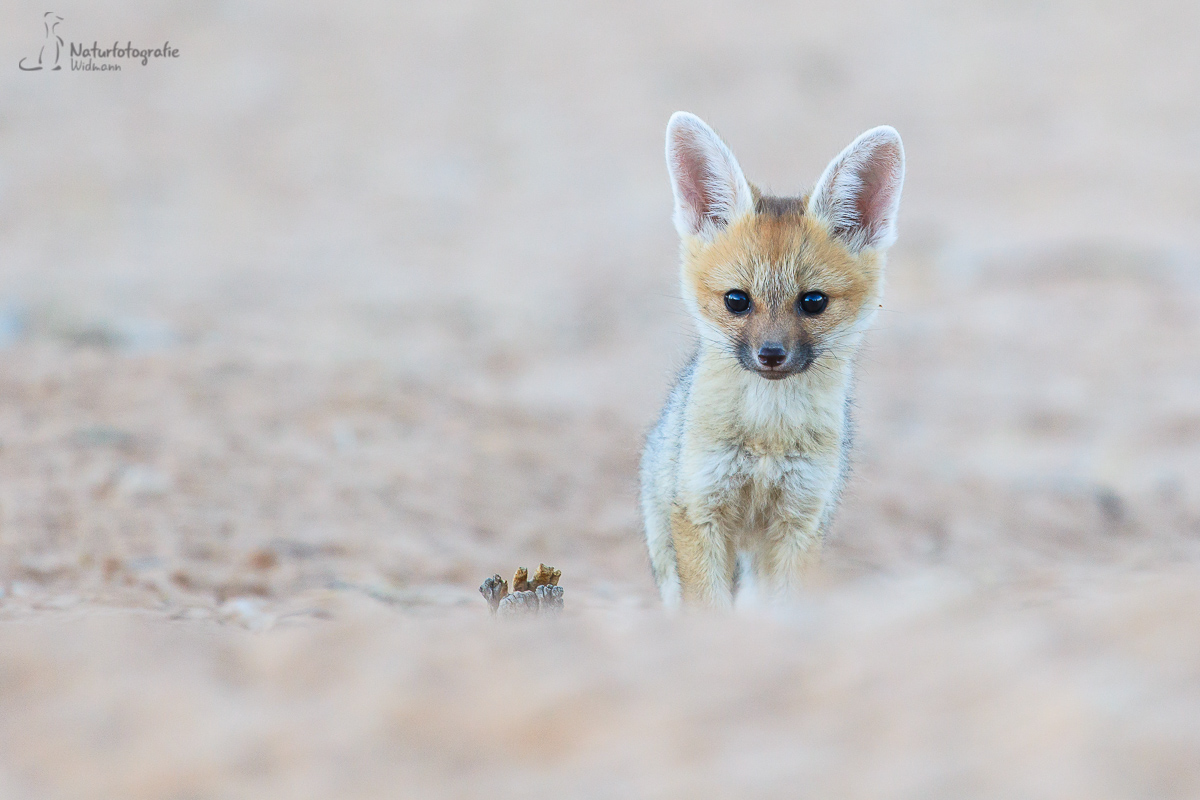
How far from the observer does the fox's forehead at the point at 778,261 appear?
3912 millimetres

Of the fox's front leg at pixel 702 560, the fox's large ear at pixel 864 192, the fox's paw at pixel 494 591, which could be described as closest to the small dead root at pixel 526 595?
the fox's paw at pixel 494 591

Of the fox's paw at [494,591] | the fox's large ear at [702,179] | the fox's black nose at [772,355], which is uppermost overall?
the fox's large ear at [702,179]

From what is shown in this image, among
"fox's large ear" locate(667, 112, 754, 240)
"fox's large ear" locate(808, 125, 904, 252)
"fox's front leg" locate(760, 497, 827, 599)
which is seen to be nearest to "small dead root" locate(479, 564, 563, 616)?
"fox's front leg" locate(760, 497, 827, 599)

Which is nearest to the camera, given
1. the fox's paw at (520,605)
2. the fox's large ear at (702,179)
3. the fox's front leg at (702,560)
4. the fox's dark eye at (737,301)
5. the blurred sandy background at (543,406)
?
the blurred sandy background at (543,406)

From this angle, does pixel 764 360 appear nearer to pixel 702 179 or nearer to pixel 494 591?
pixel 702 179

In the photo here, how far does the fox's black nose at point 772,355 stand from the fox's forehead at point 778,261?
0.25 m

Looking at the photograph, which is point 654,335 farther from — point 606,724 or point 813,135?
point 606,724

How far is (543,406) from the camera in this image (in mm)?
7242

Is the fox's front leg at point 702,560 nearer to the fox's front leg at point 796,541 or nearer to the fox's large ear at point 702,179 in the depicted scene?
the fox's front leg at point 796,541

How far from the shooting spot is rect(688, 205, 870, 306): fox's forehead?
391cm

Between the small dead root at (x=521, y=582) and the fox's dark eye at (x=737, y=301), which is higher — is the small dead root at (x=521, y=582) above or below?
below

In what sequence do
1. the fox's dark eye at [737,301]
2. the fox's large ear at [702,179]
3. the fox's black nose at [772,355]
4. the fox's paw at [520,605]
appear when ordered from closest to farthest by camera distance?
the fox's paw at [520,605] < the fox's black nose at [772,355] < the fox's dark eye at [737,301] < the fox's large ear at [702,179]

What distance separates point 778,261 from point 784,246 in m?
0.07

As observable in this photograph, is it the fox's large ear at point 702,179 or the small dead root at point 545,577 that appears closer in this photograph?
the small dead root at point 545,577
